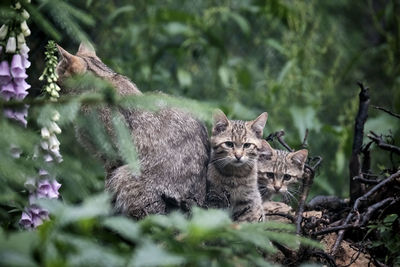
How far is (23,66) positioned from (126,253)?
3.89 feet

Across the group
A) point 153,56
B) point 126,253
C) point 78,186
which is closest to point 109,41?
point 153,56

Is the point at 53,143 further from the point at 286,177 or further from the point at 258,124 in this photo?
the point at 286,177

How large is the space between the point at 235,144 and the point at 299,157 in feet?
1.54

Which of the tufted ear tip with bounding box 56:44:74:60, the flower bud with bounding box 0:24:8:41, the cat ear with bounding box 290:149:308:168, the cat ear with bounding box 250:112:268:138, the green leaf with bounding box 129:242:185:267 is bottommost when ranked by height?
the green leaf with bounding box 129:242:185:267

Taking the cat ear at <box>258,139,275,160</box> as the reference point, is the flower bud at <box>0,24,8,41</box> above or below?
above

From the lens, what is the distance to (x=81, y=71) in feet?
13.3

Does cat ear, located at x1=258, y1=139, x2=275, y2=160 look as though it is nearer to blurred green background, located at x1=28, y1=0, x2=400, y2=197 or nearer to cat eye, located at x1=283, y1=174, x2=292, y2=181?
cat eye, located at x1=283, y1=174, x2=292, y2=181

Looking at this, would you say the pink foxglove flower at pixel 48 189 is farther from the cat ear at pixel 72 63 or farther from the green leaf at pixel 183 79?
the green leaf at pixel 183 79

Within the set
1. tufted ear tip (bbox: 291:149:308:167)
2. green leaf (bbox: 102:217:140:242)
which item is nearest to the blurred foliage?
green leaf (bbox: 102:217:140:242)

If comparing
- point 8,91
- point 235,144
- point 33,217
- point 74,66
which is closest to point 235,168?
point 235,144

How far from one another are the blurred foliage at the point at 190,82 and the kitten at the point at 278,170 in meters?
0.61

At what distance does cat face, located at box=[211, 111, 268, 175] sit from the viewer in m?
4.40

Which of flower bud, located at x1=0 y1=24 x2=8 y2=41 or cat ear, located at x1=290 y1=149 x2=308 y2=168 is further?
cat ear, located at x1=290 y1=149 x2=308 y2=168

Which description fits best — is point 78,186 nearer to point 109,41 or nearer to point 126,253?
point 126,253
